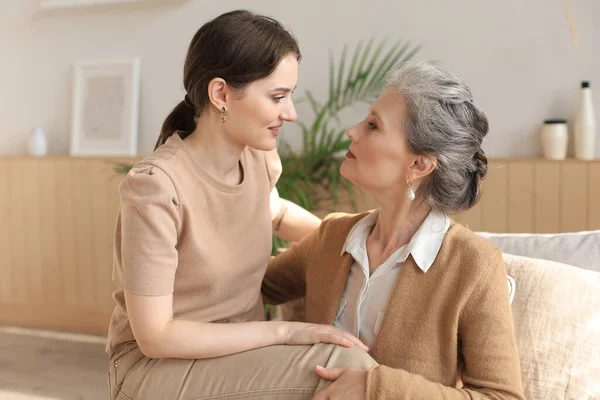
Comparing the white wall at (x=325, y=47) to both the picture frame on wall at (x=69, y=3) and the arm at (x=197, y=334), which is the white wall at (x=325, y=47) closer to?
the picture frame on wall at (x=69, y=3)

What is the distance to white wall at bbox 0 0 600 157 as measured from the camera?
3.40 metres

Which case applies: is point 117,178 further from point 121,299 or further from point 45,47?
point 121,299

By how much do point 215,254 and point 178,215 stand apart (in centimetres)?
16

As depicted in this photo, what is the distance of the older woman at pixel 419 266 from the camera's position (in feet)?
5.13

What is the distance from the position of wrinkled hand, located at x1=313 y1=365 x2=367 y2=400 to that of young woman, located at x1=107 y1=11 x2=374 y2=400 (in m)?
0.03

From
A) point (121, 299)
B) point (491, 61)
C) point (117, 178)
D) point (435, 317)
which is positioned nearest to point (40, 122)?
point (117, 178)

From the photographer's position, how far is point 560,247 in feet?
6.79

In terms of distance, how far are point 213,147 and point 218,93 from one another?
0.15m

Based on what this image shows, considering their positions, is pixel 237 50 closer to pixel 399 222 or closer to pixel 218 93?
pixel 218 93

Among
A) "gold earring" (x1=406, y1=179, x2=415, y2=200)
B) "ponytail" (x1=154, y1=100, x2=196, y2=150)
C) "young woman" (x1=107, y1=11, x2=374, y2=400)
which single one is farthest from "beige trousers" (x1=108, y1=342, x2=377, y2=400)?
"ponytail" (x1=154, y1=100, x2=196, y2=150)

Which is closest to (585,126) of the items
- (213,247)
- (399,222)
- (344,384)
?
(399,222)

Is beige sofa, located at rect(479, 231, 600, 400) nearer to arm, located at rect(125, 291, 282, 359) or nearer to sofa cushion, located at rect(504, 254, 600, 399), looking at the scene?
sofa cushion, located at rect(504, 254, 600, 399)

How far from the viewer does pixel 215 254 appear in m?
1.81

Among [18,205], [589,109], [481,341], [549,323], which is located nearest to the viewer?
[481,341]
